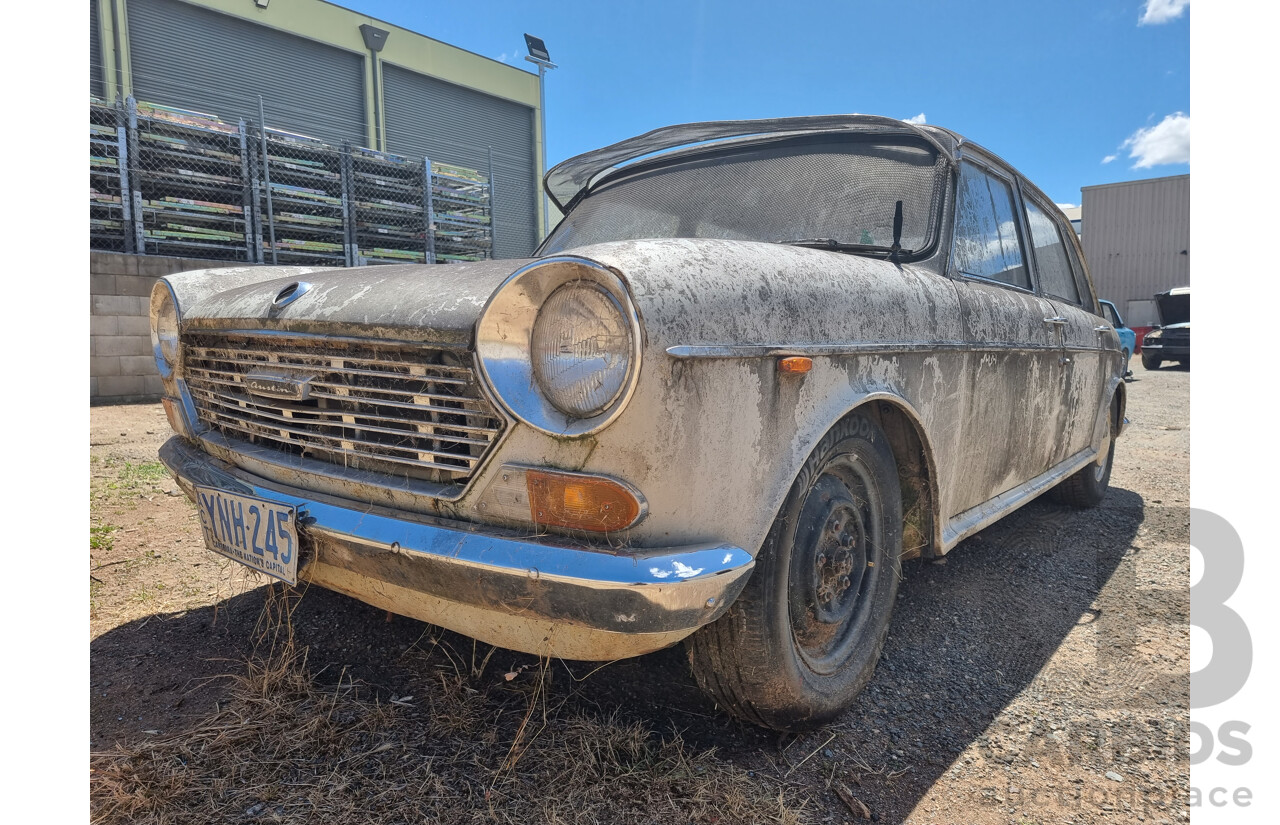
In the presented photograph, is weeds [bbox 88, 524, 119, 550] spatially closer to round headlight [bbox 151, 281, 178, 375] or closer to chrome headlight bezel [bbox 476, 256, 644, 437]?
round headlight [bbox 151, 281, 178, 375]

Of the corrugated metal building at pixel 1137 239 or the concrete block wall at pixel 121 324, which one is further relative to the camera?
the corrugated metal building at pixel 1137 239

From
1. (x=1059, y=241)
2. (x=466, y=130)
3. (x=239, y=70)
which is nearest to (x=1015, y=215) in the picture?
(x=1059, y=241)

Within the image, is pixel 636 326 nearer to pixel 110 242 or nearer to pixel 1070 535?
pixel 1070 535

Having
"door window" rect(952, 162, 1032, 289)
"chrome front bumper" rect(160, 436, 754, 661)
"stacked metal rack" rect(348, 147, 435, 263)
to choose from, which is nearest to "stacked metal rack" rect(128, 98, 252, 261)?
"stacked metal rack" rect(348, 147, 435, 263)

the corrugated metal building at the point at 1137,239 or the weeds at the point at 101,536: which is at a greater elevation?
the corrugated metal building at the point at 1137,239

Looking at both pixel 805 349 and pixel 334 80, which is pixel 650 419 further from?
pixel 334 80

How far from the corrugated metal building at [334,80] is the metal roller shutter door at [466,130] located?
0.02 metres

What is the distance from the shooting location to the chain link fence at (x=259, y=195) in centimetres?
756

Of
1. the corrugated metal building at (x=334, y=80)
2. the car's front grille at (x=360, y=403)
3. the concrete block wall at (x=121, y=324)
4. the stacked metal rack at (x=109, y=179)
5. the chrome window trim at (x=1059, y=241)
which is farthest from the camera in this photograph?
the corrugated metal building at (x=334, y=80)

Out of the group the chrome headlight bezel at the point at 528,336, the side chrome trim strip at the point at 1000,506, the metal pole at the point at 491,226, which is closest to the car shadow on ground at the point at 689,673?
the side chrome trim strip at the point at 1000,506

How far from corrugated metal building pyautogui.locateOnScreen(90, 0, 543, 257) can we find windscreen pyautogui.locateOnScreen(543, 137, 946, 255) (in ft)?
27.7

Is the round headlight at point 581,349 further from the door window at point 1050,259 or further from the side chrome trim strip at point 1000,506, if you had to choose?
the door window at point 1050,259

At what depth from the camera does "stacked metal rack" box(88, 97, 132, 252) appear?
A: 741 centimetres

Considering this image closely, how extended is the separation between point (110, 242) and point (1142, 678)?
9.30 meters
